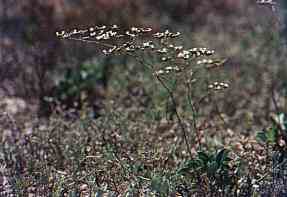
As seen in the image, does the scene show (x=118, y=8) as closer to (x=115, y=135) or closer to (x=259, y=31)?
(x=259, y=31)

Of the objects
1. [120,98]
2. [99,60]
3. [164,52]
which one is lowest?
[120,98]

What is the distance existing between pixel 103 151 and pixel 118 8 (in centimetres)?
Answer: 443

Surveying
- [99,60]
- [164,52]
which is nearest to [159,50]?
[164,52]

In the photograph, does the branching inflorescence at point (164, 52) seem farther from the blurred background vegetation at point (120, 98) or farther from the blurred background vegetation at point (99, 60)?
the blurred background vegetation at point (99, 60)

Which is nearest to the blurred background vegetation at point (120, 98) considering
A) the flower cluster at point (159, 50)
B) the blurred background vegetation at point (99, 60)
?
the blurred background vegetation at point (99, 60)

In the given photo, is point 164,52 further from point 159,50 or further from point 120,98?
point 120,98

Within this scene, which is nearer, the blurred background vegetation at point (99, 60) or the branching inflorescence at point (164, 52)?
the branching inflorescence at point (164, 52)

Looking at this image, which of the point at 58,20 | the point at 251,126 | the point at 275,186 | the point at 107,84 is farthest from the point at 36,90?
the point at 275,186

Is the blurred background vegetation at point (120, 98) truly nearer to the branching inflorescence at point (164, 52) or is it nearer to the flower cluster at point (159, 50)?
the branching inflorescence at point (164, 52)

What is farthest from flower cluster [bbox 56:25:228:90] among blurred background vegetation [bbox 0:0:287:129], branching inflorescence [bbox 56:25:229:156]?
blurred background vegetation [bbox 0:0:287:129]

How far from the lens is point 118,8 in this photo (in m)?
8.80

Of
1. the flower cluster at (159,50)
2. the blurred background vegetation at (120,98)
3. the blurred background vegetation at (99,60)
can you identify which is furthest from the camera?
the blurred background vegetation at (99,60)

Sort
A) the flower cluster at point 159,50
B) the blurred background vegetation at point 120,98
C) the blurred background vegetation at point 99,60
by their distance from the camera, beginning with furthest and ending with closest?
the blurred background vegetation at point 99,60, the blurred background vegetation at point 120,98, the flower cluster at point 159,50

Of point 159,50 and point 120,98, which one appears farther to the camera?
point 120,98
